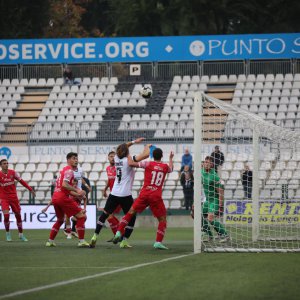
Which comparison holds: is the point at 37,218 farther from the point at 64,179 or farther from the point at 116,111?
the point at 64,179

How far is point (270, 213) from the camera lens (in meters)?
21.5

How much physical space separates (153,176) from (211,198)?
5.78 ft

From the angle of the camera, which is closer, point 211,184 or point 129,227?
point 129,227

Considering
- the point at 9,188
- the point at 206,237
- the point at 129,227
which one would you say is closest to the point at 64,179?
the point at 129,227

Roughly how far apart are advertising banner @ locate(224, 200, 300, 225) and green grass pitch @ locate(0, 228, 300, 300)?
11.5 ft

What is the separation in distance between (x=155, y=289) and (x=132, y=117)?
93.8ft

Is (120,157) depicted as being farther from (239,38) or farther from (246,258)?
(239,38)

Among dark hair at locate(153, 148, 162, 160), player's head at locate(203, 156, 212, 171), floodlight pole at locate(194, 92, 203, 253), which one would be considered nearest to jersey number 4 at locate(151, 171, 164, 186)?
dark hair at locate(153, 148, 162, 160)

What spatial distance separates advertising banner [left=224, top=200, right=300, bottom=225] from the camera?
69.3 ft

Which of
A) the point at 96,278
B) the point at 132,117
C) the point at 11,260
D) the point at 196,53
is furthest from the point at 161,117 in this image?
the point at 96,278

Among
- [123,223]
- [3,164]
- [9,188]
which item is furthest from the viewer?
[9,188]

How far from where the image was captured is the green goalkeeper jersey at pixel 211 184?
62.4 feet

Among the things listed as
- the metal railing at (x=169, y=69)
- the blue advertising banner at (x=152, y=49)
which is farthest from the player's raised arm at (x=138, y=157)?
the metal railing at (x=169, y=69)

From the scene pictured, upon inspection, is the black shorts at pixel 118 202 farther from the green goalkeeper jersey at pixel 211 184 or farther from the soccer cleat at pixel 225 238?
the soccer cleat at pixel 225 238
